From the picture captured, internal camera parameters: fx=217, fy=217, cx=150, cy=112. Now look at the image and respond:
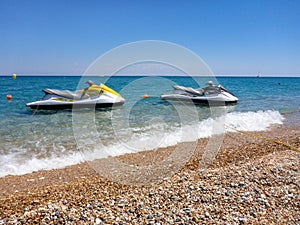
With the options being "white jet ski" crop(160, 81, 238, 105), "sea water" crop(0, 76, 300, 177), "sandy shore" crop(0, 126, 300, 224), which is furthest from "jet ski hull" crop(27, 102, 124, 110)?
"sandy shore" crop(0, 126, 300, 224)

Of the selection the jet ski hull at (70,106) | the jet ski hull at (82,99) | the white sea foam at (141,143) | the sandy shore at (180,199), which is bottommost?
the white sea foam at (141,143)

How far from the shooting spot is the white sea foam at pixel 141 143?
614cm

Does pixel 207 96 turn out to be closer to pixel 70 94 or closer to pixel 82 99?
pixel 82 99

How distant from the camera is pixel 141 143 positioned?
8.23 meters

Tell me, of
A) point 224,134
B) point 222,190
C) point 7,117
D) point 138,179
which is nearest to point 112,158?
point 138,179

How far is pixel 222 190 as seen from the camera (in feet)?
11.8

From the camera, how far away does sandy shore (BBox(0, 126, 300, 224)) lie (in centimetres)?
302

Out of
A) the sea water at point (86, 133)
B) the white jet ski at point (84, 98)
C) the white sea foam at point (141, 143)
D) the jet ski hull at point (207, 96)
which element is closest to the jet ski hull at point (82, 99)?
the white jet ski at point (84, 98)

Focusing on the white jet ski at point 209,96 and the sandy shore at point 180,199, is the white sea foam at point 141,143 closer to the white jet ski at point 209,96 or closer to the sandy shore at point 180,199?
the sandy shore at point 180,199

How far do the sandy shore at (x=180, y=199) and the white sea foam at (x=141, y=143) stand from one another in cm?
127

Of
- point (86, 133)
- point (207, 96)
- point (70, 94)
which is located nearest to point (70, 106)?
point (70, 94)

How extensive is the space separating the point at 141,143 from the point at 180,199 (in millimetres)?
4905

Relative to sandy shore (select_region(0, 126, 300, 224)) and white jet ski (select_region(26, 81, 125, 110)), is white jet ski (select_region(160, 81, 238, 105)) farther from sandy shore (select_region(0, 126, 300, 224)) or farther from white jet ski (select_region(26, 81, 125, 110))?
sandy shore (select_region(0, 126, 300, 224))

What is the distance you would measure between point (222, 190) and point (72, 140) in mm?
6472
